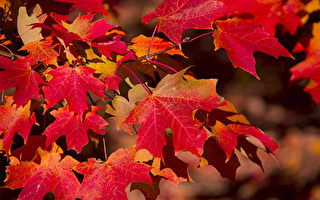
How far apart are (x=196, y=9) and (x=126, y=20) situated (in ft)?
2.36

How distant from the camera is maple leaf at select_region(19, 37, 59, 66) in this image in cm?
66

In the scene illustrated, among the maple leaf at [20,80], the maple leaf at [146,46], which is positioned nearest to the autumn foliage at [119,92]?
the maple leaf at [20,80]

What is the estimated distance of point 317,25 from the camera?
65 centimetres

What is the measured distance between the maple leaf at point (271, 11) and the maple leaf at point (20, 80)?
546 millimetres

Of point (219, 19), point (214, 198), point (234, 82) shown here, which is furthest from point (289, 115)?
point (219, 19)

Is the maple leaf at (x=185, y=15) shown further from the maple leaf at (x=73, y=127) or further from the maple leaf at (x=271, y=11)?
the maple leaf at (x=73, y=127)

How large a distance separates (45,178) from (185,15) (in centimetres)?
61

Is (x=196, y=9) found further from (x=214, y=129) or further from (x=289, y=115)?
(x=289, y=115)

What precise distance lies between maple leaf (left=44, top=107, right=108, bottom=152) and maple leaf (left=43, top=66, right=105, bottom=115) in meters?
0.05

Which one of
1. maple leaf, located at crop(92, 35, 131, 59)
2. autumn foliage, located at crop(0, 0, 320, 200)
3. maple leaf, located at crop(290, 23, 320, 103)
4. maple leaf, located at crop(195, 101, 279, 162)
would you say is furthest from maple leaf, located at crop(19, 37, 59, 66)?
maple leaf, located at crop(290, 23, 320, 103)

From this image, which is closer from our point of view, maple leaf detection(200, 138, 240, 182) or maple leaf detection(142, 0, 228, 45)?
maple leaf detection(142, 0, 228, 45)

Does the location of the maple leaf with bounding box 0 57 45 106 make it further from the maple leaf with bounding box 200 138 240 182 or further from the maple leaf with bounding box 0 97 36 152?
the maple leaf with bounding box 200 138 240 182

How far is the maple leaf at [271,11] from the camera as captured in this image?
23.0 inches

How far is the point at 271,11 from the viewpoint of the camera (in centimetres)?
59
